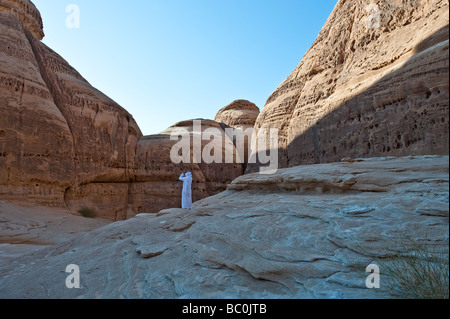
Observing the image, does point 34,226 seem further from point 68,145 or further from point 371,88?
point 371,88

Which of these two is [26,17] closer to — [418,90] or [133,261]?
[133,261]

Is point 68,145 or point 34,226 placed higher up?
point 68,145

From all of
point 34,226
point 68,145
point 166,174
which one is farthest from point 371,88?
point 68,145

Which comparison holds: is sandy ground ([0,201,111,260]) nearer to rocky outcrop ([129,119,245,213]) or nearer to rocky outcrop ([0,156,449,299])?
rocky outcrop ([0,156,449,299])

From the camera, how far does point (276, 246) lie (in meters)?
3.22

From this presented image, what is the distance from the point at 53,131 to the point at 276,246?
40.0 feet

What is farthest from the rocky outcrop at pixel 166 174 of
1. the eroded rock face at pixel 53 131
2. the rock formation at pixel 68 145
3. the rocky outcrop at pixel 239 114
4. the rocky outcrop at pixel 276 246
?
the rocky outcrop at pixel 276 246

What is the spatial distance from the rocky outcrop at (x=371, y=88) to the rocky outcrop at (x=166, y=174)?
4.67m

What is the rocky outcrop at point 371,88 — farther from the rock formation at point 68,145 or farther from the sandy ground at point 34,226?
the sandy ground at point 34,226

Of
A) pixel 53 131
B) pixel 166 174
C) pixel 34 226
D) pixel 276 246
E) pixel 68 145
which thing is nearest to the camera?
pixel 276 246

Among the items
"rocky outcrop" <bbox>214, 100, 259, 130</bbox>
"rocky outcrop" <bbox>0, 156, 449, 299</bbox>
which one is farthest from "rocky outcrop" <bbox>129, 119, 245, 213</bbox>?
"rocky outcrop" <bbox>0, 156, 449, 299</bbox>

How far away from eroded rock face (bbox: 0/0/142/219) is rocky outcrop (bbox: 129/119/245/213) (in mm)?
689
